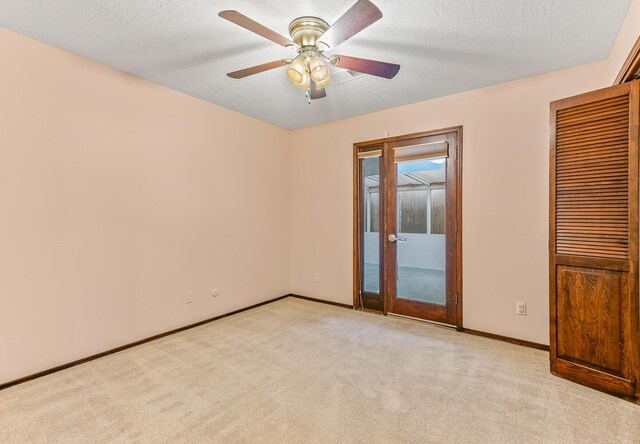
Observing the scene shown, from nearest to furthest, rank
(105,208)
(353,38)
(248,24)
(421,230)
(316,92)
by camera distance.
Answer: (248,24)
(353,38)
(316,92)
(105,208)
(421,230)

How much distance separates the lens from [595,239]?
2.10 m

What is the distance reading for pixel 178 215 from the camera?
322 cm

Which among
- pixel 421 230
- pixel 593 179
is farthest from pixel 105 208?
pixel 593 179

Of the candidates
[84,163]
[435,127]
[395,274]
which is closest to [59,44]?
[84,163]

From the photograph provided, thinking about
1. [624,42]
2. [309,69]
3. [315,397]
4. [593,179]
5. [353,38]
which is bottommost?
[315,397]

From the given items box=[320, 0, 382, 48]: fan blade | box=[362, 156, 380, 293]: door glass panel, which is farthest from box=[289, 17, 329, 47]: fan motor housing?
box=[362, 156, 380, 293]: door glass panel

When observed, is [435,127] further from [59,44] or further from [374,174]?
[59,44]

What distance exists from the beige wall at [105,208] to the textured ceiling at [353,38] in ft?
0.93

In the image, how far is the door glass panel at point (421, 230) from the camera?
337 cm

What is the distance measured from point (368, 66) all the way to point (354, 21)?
44 centimetres

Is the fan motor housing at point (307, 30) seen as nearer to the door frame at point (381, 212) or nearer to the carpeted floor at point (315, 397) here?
the door frame at point (381, 212)

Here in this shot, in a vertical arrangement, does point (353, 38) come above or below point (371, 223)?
above

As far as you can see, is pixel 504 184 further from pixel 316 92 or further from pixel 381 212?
pixel 316 92

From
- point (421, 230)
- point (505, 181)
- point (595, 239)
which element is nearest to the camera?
point (595, 239)
